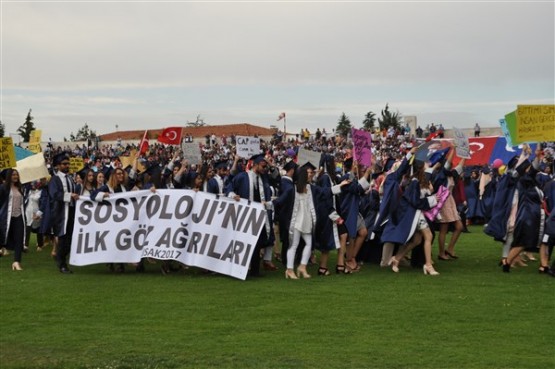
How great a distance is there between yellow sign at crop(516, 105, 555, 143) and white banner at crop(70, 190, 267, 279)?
176 inches

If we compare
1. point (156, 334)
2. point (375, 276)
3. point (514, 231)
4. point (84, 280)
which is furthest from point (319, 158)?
point (156, 334)

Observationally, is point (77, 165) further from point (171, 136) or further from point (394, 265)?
point (394, 265)

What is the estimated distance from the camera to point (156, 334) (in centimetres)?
830

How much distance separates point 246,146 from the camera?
13648 millimetres

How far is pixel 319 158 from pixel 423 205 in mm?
1774

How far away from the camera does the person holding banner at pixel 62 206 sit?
13188 millimetres

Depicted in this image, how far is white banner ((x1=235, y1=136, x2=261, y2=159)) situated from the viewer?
1362cm

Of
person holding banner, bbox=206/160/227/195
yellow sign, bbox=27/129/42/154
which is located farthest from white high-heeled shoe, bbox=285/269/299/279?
yellow sign, bbox=27/129/42/154

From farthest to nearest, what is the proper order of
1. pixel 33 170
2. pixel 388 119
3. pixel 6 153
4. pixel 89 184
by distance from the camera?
1. pixel 388 119
2. pixel 33 170
3. pixel 89 184
4. pixel 6 153

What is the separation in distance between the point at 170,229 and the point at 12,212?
285cm

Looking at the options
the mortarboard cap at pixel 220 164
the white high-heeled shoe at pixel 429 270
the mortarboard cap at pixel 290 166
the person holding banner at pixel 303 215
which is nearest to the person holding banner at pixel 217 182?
the mortarboard cap at pixel 220 164

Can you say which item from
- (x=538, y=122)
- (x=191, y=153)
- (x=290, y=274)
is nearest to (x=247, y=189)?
(x=290, y=274)

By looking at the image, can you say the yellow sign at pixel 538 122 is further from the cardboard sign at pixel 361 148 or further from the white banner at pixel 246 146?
the white banner at pixel 246 146

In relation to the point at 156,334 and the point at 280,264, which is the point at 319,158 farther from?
the point at 156,334
